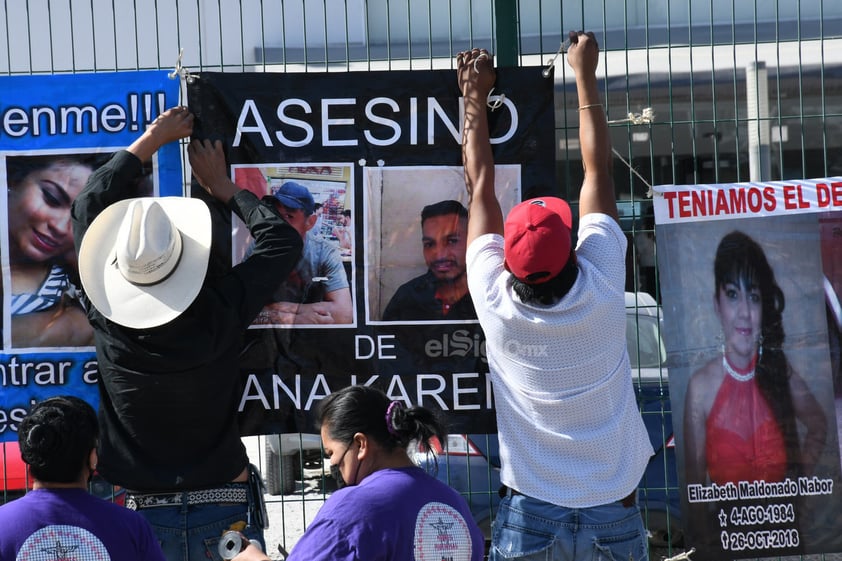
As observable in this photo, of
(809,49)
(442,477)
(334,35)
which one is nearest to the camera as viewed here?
(334,35)

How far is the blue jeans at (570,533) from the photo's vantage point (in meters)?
3.36

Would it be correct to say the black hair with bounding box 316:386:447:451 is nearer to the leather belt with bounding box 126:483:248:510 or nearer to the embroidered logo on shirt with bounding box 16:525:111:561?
the embroidered logo on shirt with bounding box 16:525:111:561

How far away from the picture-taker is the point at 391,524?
2748mm

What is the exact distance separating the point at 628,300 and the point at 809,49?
177 inches

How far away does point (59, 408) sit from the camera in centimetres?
305

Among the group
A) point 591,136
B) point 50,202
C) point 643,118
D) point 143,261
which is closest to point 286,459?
point 50,202

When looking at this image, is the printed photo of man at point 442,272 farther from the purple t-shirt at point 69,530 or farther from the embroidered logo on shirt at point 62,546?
the embroidered logo on shirt at point 62,546

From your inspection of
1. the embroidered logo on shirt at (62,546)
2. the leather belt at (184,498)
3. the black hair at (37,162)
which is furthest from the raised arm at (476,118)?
the embroidered logo on shirt at (62,546)

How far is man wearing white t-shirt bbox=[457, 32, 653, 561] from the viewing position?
3.37 metres

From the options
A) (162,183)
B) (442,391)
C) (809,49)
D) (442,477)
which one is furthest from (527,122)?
(809,49)

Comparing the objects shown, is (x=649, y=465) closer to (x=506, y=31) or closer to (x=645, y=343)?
(x=645, y=343)

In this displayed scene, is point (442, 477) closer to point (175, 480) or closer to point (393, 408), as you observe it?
point (175, 480)

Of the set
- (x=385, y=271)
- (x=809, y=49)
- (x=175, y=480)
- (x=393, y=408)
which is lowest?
(x=175, y=480)

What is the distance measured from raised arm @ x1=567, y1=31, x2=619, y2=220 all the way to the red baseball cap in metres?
0.35
